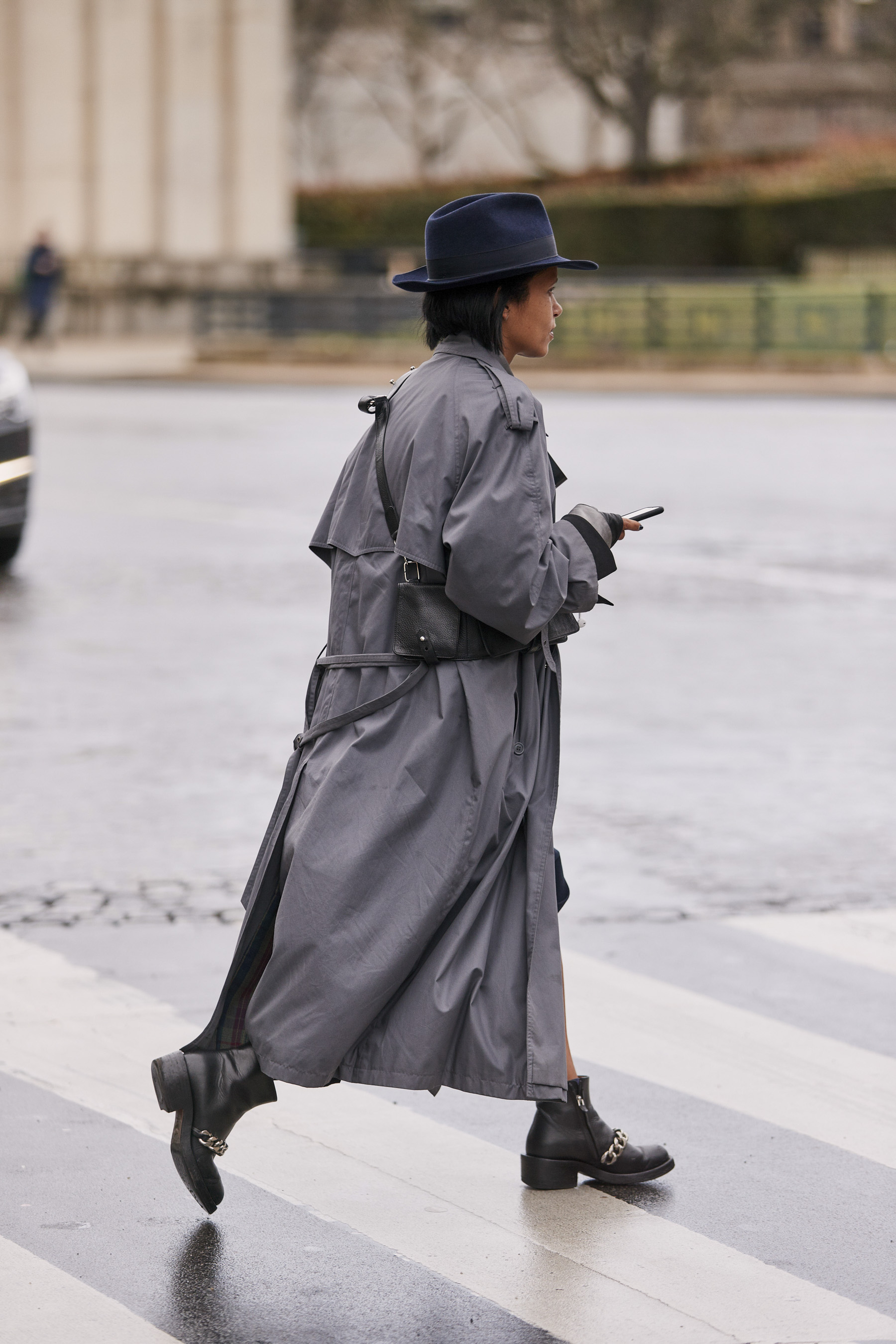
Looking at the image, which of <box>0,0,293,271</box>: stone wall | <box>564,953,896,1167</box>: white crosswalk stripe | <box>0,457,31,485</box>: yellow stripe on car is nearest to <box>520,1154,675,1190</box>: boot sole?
<box>564,953,896,1167</box>: white crosswalk stripe

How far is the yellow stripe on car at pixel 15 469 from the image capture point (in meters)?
12.7

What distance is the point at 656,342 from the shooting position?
103 feet

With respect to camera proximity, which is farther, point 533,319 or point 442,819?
point 533,319

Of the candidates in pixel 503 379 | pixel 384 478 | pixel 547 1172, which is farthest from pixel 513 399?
pixel 547 1172

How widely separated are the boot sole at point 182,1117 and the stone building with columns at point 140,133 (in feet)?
127

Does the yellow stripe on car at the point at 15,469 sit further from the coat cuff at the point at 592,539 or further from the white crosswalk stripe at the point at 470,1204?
the coat cuff at the point at 592,539

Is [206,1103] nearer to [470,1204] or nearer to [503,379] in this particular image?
[470,1204]

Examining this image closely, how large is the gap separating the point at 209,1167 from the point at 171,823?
3276 millimetres

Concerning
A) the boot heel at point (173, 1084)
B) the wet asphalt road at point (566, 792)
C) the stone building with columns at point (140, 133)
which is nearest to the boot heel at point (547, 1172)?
the wet asphalt road at point (566, 792)

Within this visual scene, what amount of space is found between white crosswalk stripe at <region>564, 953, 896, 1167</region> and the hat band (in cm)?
187

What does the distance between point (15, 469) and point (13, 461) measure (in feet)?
0.15

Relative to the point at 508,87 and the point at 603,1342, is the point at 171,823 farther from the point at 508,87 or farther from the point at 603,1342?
the point at 508,87

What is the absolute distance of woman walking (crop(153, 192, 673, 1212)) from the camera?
3682 mm

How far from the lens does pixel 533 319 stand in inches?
151
